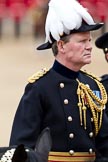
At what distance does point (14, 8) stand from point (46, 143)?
4252 mm

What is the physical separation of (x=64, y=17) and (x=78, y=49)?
0.18 meters

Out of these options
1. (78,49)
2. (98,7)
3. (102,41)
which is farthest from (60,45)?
(98,7)

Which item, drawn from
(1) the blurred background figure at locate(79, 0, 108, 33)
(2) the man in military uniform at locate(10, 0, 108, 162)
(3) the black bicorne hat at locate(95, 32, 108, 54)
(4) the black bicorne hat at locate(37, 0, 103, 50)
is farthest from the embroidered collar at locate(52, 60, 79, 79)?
(1) the blurred background figure at locate(79, 0, 108, 33)

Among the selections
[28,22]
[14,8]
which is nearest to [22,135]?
[14,8]

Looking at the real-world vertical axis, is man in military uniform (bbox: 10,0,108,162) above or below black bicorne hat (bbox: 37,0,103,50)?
below

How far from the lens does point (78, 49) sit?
4598 millimetres

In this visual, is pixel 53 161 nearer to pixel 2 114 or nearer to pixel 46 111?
pixel 46 111

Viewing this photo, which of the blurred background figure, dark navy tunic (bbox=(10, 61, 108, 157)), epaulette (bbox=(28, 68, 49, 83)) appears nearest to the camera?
dark navy tunic (bbox=(10, 61, 108, 157))

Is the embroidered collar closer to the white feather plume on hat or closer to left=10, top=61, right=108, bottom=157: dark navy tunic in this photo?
left=10, top=61, right=108, bottom=157: dark navy tunic

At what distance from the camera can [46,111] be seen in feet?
15.2

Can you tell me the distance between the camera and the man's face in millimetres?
4605

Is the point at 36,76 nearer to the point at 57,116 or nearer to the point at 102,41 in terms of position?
the point at 57,116

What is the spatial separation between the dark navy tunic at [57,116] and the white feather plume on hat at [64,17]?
0.19m

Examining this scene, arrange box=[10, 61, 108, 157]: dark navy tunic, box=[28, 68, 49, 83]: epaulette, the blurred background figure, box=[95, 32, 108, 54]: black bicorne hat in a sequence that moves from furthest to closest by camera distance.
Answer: the blurred background figure < box=[95, 32, 108, 54]: black bicorne hat < box=[28, 68, 49, 83]: epaulette < box=[10, 61, 108, 157]: dark navy tunic
